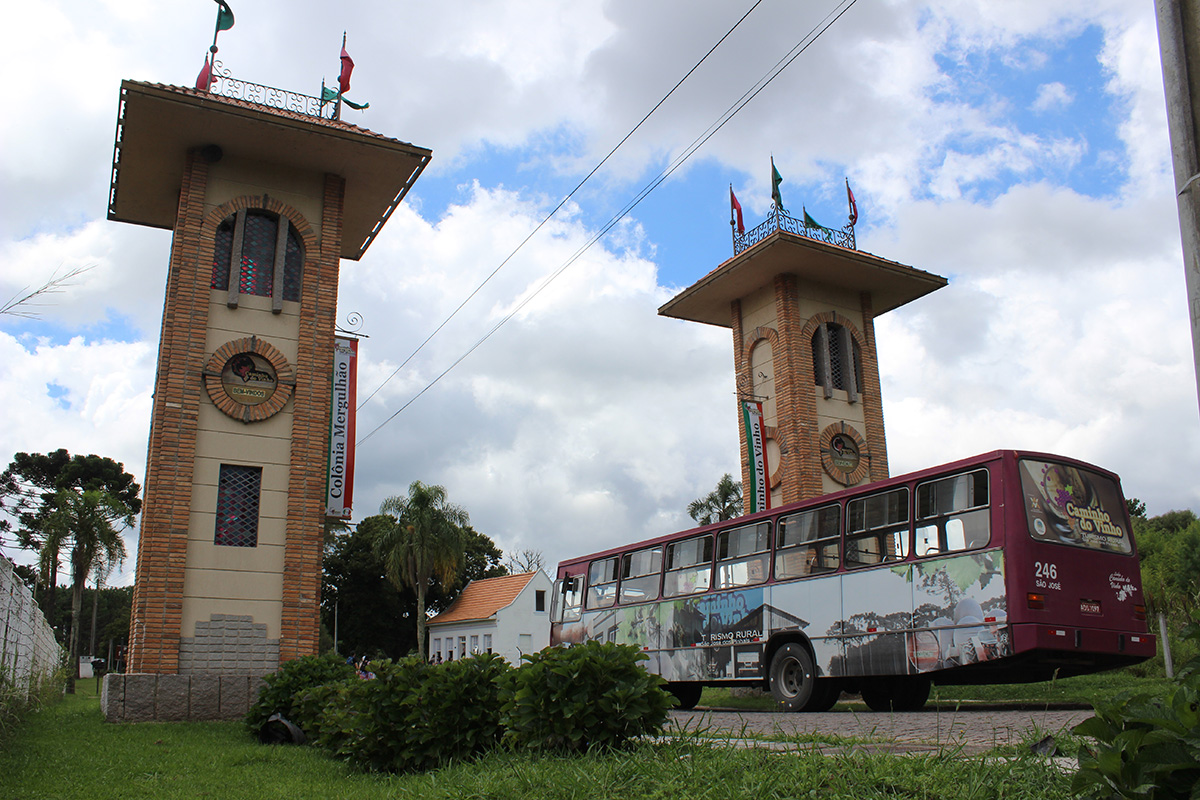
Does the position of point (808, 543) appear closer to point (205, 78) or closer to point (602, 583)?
point (602, 583)

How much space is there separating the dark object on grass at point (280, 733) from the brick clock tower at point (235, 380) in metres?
3.49

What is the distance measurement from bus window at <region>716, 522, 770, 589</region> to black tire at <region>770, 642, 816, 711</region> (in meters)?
1.19

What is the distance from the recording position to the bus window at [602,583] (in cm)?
1803

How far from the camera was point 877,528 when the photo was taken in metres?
12.4

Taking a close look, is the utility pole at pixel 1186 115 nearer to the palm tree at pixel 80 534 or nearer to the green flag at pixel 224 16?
the green flag at pixel 224 16

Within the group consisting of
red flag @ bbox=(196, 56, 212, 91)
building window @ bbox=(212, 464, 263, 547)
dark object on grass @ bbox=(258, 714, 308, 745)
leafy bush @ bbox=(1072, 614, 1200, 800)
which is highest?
red flag @ bbox=(196, 56, 212, 91)

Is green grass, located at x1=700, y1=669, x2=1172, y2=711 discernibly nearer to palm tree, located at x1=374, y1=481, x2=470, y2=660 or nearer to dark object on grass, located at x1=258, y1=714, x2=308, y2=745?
dark object on grass, located at x1=258, y1=714, x2=308, y2=745

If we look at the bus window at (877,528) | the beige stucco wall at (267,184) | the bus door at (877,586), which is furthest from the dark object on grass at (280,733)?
the beige stucco wall at (267,184)

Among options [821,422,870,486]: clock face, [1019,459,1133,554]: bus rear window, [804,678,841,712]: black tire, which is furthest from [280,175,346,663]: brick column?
[821,422,870,486]: clock face

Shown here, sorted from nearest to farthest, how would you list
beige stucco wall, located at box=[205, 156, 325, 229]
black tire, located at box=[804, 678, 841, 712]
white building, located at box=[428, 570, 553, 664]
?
1. black tire, located at box=[804, 678, 841, 712]
2. beige stucco wall, located at box=[205, 156, 325, 229]
3. white building, located at box=[428, 570, 553, 664]

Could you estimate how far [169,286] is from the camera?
687 inches

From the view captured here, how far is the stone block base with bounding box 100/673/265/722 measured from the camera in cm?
1473

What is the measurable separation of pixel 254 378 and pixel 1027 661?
13.6 m

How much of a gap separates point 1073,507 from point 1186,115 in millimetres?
9847
